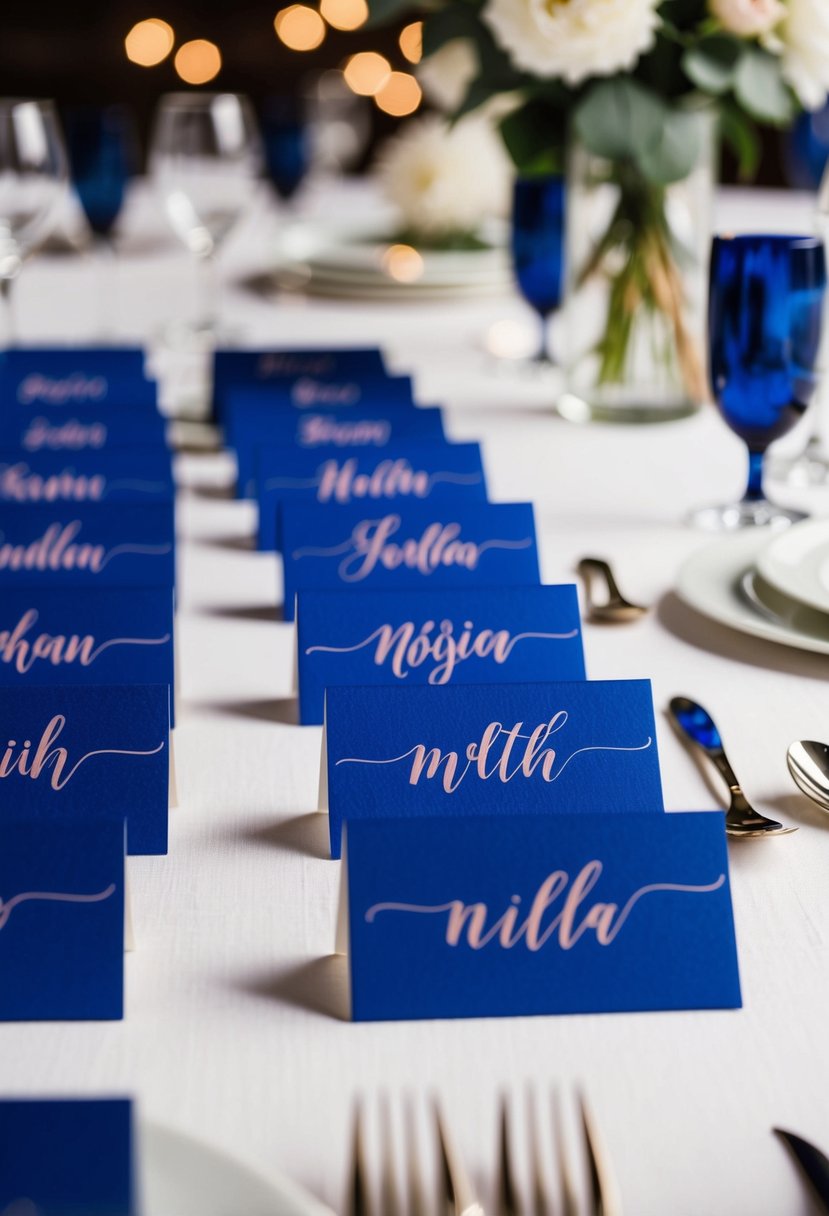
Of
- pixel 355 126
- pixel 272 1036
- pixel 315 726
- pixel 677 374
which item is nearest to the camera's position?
pixel 272 1036

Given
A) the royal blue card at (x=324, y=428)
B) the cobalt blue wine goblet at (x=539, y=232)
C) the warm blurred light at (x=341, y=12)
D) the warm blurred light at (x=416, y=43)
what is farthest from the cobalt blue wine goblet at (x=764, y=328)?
the warm blurred light at (x=341, y=12)

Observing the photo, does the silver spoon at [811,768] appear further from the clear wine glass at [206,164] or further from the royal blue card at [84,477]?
the clear wine glass at [206,164]

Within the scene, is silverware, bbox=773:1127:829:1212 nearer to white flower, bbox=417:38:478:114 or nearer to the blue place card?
the blue place card

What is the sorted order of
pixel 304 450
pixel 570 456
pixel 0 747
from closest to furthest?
pixel 0 747, pixel 304 450, pixel 570 456

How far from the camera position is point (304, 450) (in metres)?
1.16

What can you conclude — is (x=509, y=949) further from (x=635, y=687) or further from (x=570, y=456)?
(x=570, y=456)

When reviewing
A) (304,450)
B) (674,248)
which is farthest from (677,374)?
(304,450)

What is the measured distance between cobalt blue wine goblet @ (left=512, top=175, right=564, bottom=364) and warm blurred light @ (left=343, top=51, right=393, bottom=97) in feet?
11.2

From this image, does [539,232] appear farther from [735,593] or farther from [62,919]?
[62,919]

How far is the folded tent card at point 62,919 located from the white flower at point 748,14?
1.01 meters

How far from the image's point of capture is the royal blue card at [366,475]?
1.10 meters

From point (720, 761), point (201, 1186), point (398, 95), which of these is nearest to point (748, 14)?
point (720, 761)

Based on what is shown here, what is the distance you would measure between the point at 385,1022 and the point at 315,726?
0.29 m

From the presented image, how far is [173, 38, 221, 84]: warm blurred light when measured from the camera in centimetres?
483
